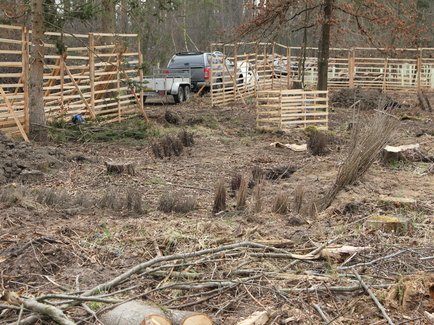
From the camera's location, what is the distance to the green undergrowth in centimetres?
1489

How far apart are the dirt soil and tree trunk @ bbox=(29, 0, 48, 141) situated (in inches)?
77.5

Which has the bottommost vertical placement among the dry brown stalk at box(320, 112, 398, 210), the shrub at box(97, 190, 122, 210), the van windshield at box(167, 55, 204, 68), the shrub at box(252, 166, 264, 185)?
the shrub at box(252, 166, 264, 185)

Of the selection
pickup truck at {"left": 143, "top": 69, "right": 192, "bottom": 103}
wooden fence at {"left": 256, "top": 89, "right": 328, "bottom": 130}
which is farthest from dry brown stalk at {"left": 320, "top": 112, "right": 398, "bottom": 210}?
pickup truck at {"left": 143, "top": 69, "right": 192, "bottom": 103}

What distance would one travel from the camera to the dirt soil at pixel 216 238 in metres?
4.99

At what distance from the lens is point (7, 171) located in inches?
411

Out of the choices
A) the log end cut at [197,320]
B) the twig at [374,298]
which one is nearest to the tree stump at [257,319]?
the log end cut at [197,320]

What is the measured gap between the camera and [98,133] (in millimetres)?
15289

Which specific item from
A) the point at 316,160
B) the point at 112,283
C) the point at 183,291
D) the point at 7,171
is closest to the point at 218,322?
the point at 183,291

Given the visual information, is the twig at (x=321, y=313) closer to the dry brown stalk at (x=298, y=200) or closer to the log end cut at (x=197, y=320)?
the log end cut at (x=197, y=320)

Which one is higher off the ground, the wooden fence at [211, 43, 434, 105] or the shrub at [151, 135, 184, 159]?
the wooden fence at [211, 43, 434, 105]

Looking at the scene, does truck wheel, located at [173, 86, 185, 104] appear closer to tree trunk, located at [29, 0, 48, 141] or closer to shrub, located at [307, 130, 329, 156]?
tree trunk, located at [29, 0, 48, 141]

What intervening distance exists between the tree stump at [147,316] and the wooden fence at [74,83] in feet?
30.8

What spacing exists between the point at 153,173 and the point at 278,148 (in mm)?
3947

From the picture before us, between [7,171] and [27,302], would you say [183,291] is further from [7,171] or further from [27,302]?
[7,171]
